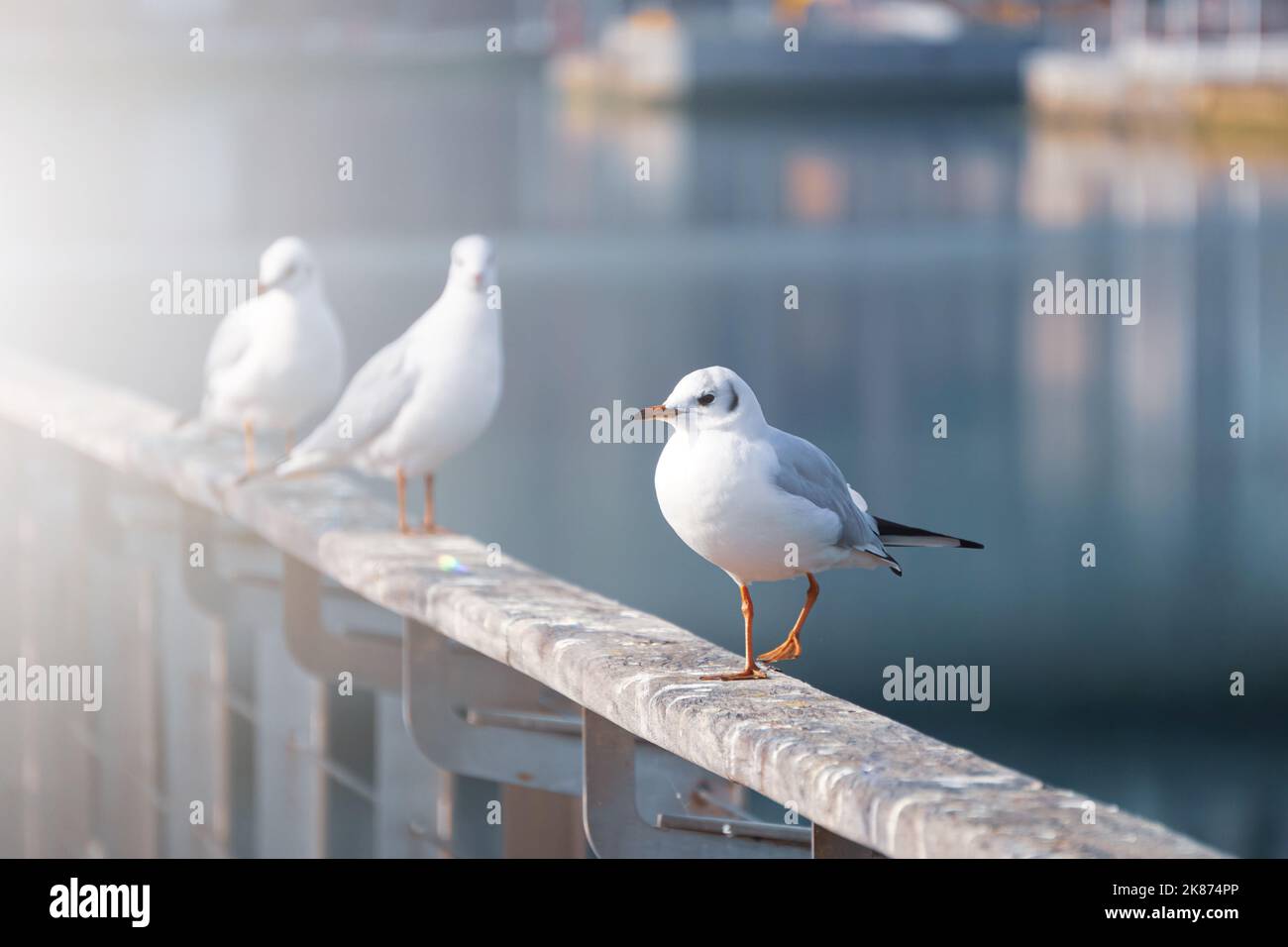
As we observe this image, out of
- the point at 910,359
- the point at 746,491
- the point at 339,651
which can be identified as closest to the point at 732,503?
the point at 746,491

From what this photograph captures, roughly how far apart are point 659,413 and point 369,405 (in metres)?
1.16

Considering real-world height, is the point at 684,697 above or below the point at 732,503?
below

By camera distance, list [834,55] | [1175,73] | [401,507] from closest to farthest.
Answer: [401,507], [1175,73], [834,55]

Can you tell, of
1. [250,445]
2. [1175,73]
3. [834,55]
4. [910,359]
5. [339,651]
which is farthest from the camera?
[834,55]

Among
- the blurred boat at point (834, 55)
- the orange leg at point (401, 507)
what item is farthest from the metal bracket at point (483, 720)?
the blurred boat at point (834, 55)

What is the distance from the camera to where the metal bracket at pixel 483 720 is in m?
2.58

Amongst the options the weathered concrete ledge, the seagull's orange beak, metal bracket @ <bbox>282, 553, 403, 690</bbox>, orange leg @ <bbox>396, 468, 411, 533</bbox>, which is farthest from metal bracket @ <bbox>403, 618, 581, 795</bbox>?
the seagull's orange beak

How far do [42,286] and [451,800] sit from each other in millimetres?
23497

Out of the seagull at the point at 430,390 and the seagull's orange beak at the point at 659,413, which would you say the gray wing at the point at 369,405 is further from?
the seagull's orange beak at the point at 659,413

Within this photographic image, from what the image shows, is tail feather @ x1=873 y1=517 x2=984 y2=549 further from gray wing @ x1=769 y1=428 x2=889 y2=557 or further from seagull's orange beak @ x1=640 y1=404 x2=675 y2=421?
seagull's orange beak @ x1=640 y1=404 x2=675 y2=421

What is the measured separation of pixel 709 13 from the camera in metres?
52.2

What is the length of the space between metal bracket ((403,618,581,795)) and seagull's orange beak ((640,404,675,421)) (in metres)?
0.62

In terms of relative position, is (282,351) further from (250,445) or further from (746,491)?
(746,491)

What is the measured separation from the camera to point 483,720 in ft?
8.64
